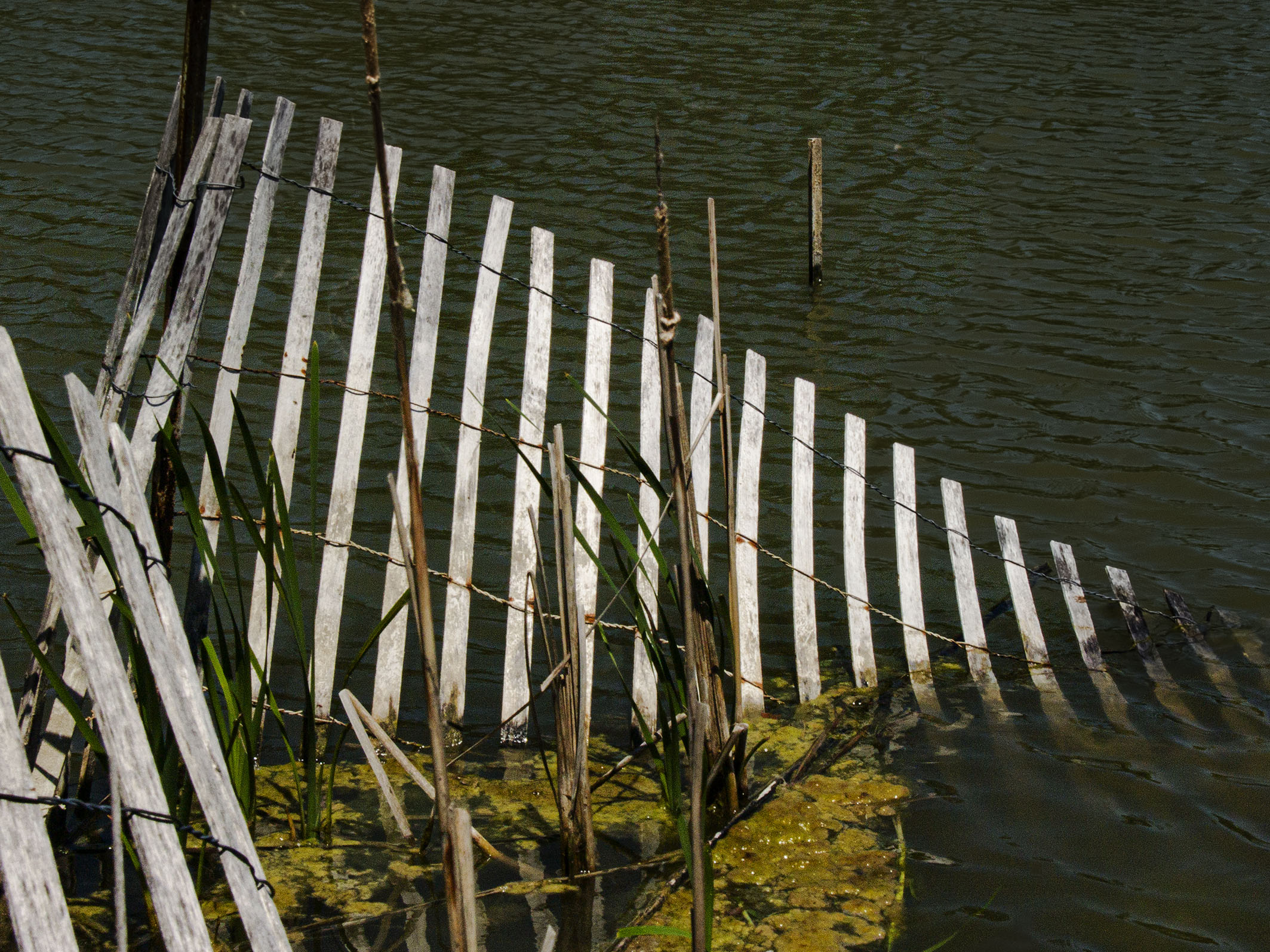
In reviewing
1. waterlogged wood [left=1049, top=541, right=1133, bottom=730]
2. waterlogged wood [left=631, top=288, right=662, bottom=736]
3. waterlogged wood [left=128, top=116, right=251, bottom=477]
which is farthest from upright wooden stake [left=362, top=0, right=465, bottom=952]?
waterlogged wood [left=1049, top=541, right=1133, bottom=730]

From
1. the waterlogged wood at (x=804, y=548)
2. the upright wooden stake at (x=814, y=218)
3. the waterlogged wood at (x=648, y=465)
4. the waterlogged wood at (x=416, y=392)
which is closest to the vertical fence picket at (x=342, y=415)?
the waterlogged wood at (x=416, y=392)

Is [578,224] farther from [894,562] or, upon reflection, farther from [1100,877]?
[1100,877]

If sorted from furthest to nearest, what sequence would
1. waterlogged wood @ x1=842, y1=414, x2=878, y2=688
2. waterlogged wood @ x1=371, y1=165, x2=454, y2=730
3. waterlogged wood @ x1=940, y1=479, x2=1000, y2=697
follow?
1. waterlogged wood @ x1=940, y1=479, x2=1000, y2=697
2. waterlogged wood @ x1=842, y1=414, x2=878, y2=688
3. waterlogged wood @ x1=371, y1=165, x2=454, y2=730

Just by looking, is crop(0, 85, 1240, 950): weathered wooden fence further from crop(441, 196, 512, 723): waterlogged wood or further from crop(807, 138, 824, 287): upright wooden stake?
crop(807, 138, 824, 287): upright wooden stake

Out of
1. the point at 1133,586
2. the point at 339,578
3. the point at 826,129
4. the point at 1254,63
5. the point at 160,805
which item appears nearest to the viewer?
the point at 160,805

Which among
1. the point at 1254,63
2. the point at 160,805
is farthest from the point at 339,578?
the point at 1254,63

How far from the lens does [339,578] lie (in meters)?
3.34

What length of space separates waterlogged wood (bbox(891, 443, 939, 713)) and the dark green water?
184 millimetres

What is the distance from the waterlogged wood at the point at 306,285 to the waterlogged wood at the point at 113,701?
1.41 m

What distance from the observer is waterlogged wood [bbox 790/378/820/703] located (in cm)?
373

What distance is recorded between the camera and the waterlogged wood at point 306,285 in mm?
3197

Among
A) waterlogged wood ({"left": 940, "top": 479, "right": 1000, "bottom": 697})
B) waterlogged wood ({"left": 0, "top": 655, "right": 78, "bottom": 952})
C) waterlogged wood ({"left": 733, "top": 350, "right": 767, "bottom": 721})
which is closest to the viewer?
waterlogged wood ({"left": 0, "top": 655, "right": 78, "bottom": 952})

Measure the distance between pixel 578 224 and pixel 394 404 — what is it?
9.72ft

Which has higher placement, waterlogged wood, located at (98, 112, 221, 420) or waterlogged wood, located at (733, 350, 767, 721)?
waterlogged wood, located at (98, 112, 221, 420)
